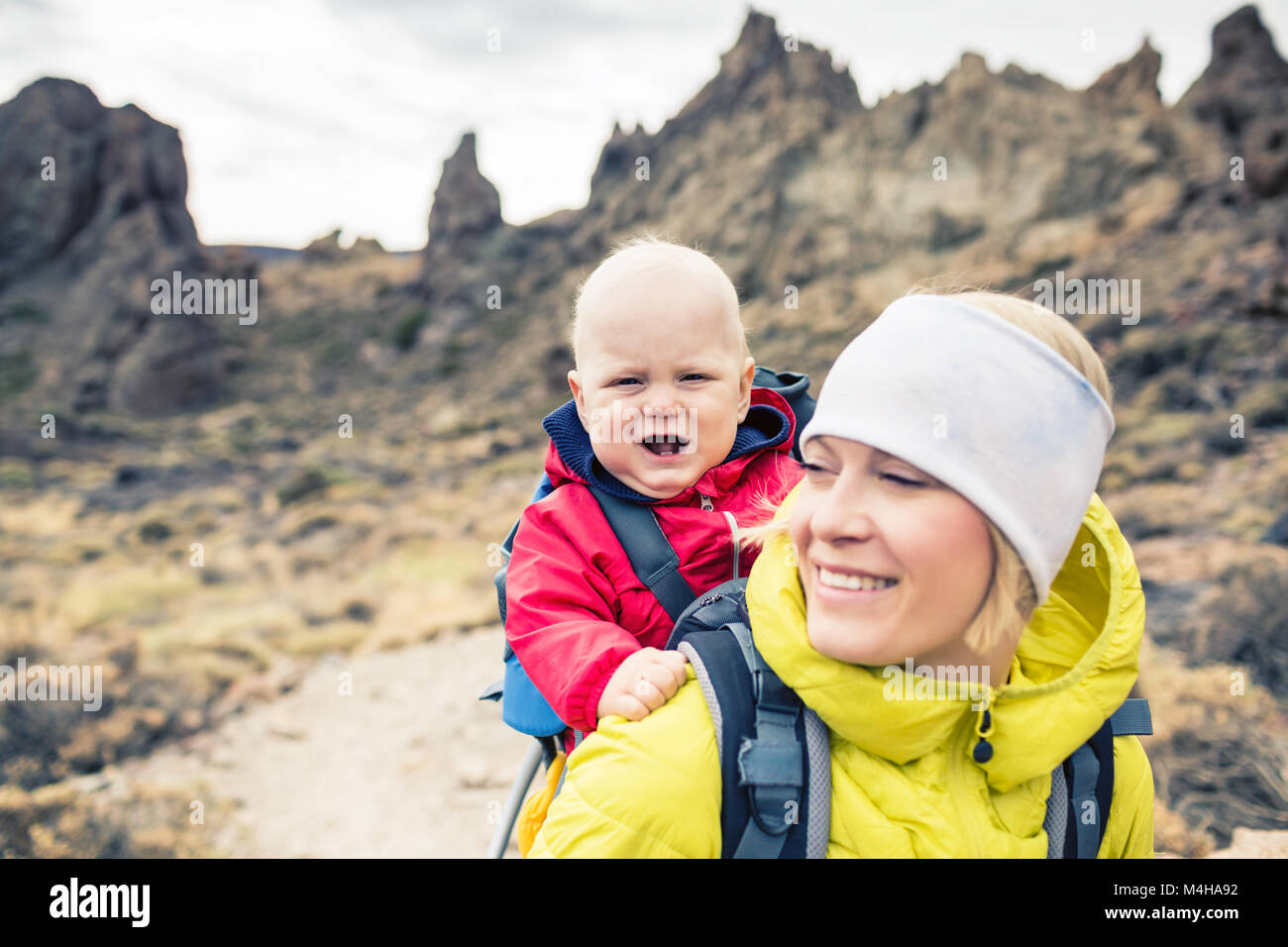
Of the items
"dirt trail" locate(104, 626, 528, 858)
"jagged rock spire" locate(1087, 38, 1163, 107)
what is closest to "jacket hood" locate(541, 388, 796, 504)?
"dirt trail" locate(104, 626, 528, 858)

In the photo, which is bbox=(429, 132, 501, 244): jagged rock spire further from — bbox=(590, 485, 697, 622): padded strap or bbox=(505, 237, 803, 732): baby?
bbox=(590, 485, 697, 622): padded strap

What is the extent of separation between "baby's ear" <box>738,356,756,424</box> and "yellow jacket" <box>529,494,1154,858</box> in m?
0.69

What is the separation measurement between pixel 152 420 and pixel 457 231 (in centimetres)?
2205

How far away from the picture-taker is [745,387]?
1.97 m

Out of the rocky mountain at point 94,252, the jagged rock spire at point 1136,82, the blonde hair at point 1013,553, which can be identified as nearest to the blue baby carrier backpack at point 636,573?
the blonde hair at point 1013,553

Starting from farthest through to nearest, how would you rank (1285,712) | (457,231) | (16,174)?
(457,231)
(16,174)
(1285,712)

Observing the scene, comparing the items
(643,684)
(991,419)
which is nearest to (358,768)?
(643,684)

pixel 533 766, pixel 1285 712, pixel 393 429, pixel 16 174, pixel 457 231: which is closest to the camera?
pixel 533 766

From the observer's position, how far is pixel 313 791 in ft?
18.4

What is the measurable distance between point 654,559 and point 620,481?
218 millimetres

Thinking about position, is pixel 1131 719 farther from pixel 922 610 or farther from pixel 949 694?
pixel 922 610

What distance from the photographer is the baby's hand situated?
1.28 meters

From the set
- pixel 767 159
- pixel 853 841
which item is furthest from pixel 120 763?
pixel 767 159

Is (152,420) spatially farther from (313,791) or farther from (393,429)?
(313,791)
